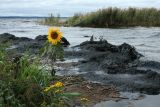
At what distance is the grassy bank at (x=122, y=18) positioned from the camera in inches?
1667

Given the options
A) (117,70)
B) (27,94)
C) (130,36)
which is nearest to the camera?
(27,94)

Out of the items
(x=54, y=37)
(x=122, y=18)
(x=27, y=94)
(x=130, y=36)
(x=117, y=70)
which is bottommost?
(x=130, y=36)

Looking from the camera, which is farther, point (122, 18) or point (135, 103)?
point (122, 18)

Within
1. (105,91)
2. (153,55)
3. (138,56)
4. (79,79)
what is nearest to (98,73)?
(79,79)

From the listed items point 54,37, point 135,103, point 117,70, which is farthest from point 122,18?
point 54,37

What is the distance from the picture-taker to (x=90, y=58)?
44.8 ft

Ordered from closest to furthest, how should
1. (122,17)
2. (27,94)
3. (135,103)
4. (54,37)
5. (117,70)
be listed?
(27,94)
(54,37)
(135,103)
(117,70)
(122,17)

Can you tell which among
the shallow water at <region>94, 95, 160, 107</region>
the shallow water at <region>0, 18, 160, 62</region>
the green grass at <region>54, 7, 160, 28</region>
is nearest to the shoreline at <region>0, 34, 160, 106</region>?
the shallow water at <region>94, 95, 160, 107</region>

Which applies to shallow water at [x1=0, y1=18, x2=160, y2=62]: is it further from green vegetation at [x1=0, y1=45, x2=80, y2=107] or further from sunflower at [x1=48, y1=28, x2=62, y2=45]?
green vegetation at [x1=0, y1=45, x2=80, y2=107]

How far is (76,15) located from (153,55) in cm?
3246

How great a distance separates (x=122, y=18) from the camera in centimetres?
4275

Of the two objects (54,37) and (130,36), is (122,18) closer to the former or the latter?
(130,36)

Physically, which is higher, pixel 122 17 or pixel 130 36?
pixel 122 17

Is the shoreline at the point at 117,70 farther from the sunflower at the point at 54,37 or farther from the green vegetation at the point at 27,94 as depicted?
the green vegetation at the point at 27,94
